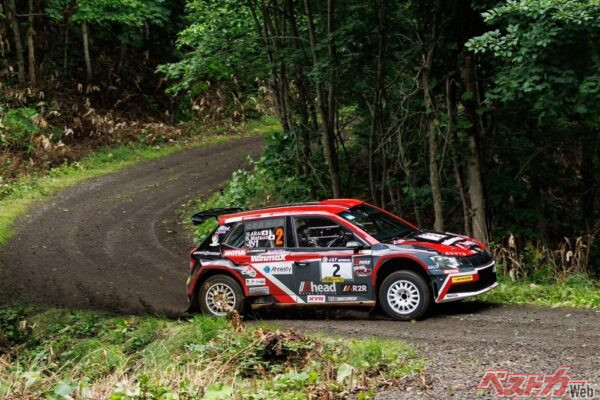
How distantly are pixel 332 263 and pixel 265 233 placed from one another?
1.29 metres

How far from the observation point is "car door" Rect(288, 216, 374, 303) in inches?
431

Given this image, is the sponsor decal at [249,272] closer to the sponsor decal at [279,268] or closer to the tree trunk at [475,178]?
the sponsor decal at [279,268]

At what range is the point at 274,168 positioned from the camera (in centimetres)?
1828

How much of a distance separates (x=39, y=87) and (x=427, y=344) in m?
22.8

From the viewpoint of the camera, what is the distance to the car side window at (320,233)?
11.2 m

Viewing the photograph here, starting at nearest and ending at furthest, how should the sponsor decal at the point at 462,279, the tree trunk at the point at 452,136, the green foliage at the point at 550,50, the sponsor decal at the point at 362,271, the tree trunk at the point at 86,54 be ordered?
the green foliage at the point at 550,50
the sponsor decal at the point at 462,279
the sponsor decal at the point at 362,271
the tree trunk at the point at 452,136
the tree trunk at the point at 86,54

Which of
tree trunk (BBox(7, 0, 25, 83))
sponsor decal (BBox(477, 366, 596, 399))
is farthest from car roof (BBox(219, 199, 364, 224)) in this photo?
tree trunk (BBox(7, 0, 25, 83))

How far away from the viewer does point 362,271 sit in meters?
10.9

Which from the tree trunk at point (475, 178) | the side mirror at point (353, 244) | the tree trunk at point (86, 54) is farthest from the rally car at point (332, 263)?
the tree trunk at point (86, 54)

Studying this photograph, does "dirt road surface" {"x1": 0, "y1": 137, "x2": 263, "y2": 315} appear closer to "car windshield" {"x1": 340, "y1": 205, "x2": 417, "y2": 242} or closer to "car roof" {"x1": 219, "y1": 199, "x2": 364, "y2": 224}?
"car roof" {"x1": 219, "y1": 199, "x2": 364, "y2": 224}

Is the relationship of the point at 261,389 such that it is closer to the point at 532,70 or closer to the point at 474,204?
the point at 532,70

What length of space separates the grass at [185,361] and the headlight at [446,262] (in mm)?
1721

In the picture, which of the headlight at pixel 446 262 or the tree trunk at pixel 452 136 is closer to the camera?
the headlight at pixel 446 262

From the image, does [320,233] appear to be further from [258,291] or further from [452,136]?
[452,136]
